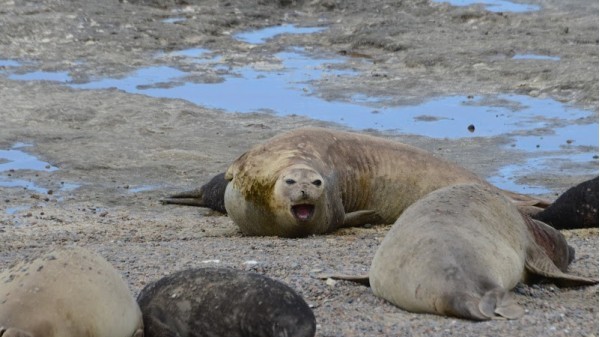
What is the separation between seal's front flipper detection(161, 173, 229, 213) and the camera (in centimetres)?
1084

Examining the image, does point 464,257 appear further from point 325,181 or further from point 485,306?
point 325,181

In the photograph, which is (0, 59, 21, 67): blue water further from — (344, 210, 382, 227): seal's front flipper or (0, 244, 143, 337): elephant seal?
(0, 244, 143, 337): elephant seal

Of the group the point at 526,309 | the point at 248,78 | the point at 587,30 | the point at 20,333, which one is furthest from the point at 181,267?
the point at 587,30

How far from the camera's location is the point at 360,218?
10.1 m

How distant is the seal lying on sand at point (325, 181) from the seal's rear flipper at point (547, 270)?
2570 millimetres

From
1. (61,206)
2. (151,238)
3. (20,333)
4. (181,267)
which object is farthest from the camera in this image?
(61,206)

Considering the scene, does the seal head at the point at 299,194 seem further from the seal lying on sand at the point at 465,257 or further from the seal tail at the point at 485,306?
the seal tail at the point at 485,306

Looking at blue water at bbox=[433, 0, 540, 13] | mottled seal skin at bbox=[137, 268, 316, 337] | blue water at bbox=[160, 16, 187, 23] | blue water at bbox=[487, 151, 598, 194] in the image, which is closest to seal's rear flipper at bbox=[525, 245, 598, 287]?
mottled seal skin at bbox=[137, 268, 316, 337]

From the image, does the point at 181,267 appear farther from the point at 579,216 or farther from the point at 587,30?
the point at 587,30

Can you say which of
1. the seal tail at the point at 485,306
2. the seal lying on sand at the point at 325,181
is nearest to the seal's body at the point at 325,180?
the seal lying on sand at the point at 325,181

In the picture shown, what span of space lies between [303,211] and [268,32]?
33.4ft

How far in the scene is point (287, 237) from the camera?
372 inches

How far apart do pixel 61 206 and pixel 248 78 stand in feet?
18.8

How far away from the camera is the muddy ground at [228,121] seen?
7.04m
